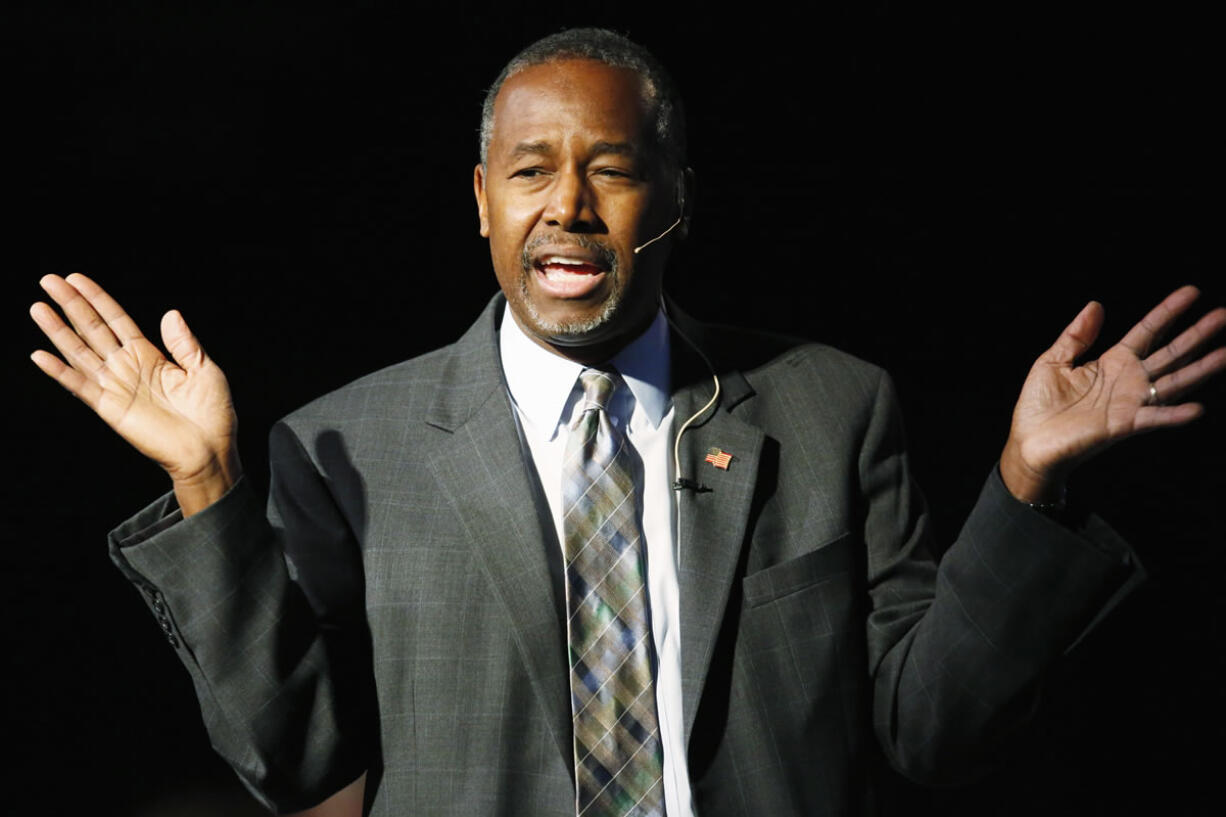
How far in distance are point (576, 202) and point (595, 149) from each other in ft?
0.31

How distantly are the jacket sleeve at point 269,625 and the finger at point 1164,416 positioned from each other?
106cm

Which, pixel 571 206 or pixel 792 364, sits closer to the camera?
pixel 571 206

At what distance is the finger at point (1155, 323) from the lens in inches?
79.6

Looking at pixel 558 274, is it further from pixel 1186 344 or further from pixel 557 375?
pixel 1186 344

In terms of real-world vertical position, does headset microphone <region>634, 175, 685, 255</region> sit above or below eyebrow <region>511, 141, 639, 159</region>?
below

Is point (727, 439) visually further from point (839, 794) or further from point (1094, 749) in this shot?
point (1094, 749)

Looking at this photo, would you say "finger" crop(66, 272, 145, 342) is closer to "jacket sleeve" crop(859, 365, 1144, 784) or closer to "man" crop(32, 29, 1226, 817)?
"man" crop(32, 29, 1226, 817)

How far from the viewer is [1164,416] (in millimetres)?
1951

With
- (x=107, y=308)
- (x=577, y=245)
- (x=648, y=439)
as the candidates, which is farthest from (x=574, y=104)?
(x=107, y=308)

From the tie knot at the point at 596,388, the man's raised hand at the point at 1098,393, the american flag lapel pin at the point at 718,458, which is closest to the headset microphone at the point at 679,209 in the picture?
the tie knot at the point at 596,388

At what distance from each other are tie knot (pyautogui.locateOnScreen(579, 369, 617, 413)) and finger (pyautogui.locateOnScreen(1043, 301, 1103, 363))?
24.1 inches

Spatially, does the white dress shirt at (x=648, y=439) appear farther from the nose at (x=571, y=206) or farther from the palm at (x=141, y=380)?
the palm at (x=141, y=380)

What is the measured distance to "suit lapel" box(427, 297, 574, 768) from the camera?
214cm

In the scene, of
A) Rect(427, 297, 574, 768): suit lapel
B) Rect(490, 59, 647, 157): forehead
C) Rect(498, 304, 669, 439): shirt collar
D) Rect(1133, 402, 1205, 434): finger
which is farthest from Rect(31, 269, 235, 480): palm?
Rect(1133, 402, 1205, 434): finger
